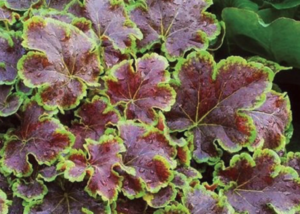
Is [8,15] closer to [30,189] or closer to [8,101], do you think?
[8,101]

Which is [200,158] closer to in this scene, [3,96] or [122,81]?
[122,81]

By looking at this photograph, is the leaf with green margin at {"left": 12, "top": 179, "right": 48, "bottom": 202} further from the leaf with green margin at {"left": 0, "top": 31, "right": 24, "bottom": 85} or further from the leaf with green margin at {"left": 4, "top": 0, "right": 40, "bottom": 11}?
the leaf with green margin at {"left": 4, "top": 0, "right": 40, "bottom": 11}

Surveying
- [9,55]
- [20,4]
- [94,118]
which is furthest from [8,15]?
[94,118]

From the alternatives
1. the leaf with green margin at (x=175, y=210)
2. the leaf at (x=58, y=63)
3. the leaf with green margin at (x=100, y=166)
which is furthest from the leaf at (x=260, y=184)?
the leaf at (x=58, y=63)

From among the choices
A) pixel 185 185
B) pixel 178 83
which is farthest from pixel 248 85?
pixel 185 185

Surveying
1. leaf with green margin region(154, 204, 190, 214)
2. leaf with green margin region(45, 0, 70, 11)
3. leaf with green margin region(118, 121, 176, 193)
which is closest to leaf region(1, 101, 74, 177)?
leaf with green margin region(118, 121, 176, 193)

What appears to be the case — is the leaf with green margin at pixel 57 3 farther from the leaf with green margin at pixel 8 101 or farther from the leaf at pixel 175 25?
the leaf with green margin at pixel 8 101
